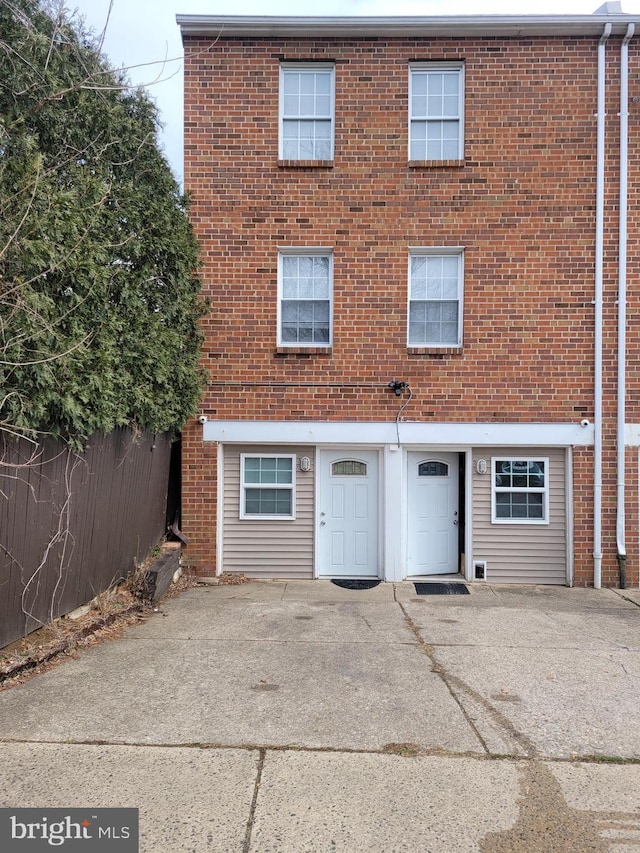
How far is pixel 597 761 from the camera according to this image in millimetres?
3564

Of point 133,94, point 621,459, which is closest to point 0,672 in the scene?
point 133,94

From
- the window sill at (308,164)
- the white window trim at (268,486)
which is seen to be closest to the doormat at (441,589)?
the white window trim at (268,486)

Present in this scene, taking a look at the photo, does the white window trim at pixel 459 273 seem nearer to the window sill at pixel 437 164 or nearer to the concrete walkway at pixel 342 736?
the window sill at pixel 437 164

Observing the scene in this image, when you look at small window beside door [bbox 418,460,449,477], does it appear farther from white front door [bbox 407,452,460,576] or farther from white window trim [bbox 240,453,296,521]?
white window trim [bbox 240,453,296,521]

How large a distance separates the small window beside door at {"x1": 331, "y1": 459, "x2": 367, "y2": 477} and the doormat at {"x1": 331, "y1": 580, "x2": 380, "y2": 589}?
157 cm

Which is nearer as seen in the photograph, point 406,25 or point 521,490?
point 406,25

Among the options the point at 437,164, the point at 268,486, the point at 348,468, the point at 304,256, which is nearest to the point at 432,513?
the point at 348,468

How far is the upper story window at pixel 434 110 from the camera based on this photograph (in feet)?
28.6

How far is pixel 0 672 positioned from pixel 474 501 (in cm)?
644

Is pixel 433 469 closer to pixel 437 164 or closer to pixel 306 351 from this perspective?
pixel 306 351

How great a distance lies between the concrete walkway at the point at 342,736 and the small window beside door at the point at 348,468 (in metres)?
2.89

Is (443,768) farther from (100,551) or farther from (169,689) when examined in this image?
(100,551)

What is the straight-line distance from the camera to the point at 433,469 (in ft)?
29.6

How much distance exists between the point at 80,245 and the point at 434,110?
6.10 metres
